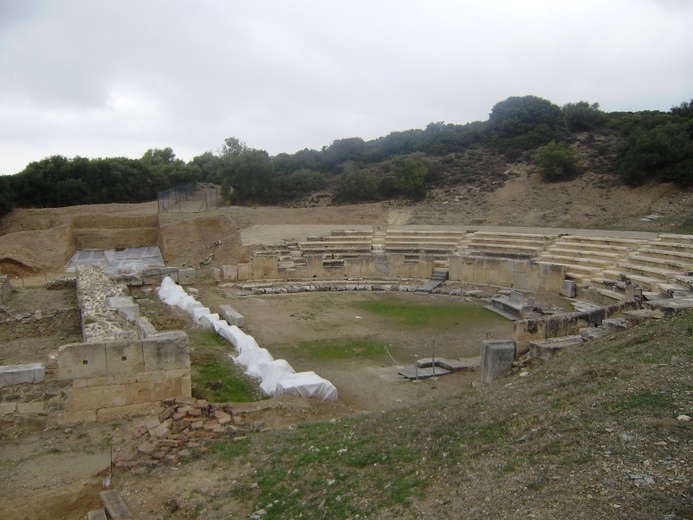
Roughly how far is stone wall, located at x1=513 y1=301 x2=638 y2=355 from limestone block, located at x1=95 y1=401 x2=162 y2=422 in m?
6.60

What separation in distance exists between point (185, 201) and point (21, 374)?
2705 cm

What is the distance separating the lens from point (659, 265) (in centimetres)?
1627

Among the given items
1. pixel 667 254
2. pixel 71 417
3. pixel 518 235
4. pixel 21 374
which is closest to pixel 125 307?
pixel 21 374

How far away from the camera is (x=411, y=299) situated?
18.7m

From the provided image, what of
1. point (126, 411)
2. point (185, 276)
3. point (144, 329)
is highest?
point (144, 329)

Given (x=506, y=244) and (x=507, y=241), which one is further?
(x=507, y=241)

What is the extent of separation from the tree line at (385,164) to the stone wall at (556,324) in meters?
18.8

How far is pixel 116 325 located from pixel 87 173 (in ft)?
99.8

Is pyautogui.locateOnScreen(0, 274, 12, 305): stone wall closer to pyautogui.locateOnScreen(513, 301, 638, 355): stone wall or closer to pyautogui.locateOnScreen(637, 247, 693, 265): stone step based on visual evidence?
pyautogui.locateOnScreen(513, 301, 638, 355): stone wall

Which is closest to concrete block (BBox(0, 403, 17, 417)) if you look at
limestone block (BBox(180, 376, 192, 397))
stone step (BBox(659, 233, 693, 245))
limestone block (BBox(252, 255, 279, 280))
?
limestone block (BBox(180, 376, 192, 397))

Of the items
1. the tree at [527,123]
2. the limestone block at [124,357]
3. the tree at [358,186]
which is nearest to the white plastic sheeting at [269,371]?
the limestone block at [124,357]

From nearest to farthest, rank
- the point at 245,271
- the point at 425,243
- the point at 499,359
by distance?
the point at 499,359, the point at 245,271, the point at 425,243

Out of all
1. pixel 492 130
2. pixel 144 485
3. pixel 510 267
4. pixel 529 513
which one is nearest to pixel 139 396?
pixel 144 485

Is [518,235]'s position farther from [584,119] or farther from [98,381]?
[584,119]
